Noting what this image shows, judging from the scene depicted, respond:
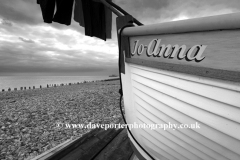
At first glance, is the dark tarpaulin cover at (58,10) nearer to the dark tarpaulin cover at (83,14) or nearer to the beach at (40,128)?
the dark tarpaulin cover at (83,14)

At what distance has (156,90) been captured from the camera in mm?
1795

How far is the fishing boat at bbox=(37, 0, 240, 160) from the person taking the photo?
1.21 meters

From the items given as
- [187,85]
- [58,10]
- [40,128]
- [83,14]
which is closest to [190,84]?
[187,85]

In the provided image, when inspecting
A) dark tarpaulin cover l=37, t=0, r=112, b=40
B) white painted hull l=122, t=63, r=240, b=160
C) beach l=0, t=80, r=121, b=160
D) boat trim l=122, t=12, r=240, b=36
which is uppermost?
dark tarpaulin cover l=37, t=0, r=112, b=40

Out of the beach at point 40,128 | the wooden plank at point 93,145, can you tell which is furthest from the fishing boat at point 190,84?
the beach at point 40,128

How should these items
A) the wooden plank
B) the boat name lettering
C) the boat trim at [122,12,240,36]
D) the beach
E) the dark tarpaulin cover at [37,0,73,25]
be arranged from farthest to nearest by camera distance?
the beach → the dark tarpaulin cover at [37,0,73,25] → the wooden plank → the boat name lettering → the boat trim at [122,12,240,36]

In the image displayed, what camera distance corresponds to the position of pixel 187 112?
1517 millimetres

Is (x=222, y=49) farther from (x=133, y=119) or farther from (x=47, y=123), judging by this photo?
(x=47, y=123)

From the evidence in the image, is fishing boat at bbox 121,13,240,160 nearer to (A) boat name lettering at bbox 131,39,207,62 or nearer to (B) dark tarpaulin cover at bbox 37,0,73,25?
(A) boat name lettering at bbox 131,39,207,62

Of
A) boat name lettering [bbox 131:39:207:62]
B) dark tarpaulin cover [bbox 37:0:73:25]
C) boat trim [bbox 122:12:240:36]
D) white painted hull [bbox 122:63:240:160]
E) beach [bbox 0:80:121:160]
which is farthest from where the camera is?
beach [bbox 0:80:121:160]

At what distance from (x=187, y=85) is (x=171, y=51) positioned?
16.8 inches

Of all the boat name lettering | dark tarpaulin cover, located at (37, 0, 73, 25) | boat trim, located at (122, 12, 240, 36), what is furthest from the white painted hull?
dark tarpaulin cover, located at (37, 0, 73, 25)

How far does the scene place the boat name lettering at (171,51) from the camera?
138cm

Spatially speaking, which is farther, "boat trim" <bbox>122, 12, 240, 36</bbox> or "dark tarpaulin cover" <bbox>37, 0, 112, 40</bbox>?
"dark tarpaulin cover" <bbox>37, 0, 112, 40</bbox>
